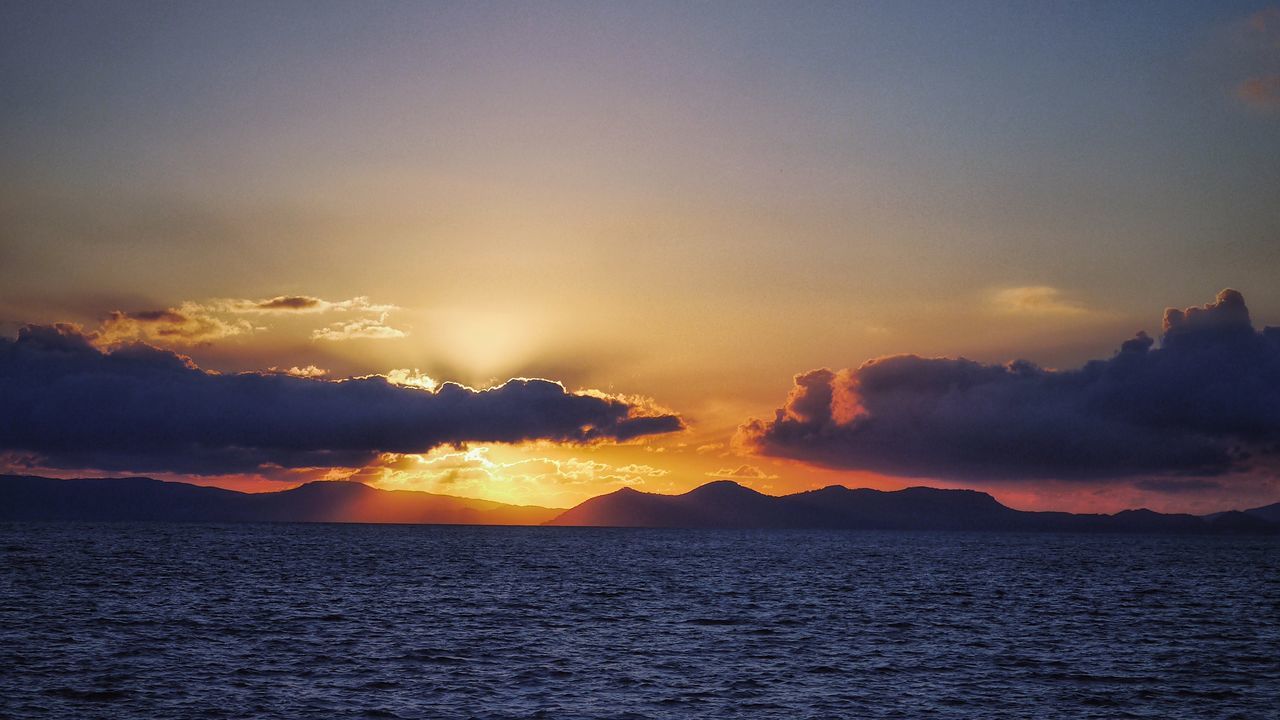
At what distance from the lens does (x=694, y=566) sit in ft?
493

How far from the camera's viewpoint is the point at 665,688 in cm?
4544

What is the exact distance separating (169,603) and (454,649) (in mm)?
34194

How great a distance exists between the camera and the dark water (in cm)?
4238

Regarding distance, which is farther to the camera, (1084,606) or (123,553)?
(123,553)

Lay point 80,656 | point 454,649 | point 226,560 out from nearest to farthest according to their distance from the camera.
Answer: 1. point 80,656
2. point 454,649
3. point 226,560

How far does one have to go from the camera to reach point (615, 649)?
56.7 metres

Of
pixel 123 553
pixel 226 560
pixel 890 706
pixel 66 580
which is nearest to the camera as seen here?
pixel 890 706

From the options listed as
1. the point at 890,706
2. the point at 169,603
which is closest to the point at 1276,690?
the point at 890,706

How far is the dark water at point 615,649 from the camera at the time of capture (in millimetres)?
42375

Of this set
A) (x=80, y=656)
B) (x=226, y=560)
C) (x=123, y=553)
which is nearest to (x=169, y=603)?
(x=80, y=656)

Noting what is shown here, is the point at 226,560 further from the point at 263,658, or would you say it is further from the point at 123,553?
the point at 263,658

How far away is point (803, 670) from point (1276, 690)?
895 inches

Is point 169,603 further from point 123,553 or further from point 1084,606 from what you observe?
point 123,553

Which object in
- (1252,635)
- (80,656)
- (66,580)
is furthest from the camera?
(66,580)
